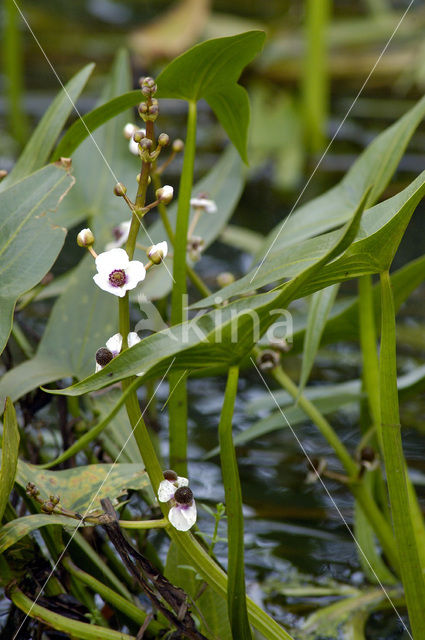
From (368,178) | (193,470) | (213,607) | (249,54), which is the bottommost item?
(193,470)

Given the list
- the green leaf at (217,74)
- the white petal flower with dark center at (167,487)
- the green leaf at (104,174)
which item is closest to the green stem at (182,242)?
the green leaf at (217,74)

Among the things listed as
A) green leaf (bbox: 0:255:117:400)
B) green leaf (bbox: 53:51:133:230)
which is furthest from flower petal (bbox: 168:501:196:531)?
green leaf (bbox: 53:51:133:230)

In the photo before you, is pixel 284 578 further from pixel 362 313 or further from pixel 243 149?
pixel 243 149

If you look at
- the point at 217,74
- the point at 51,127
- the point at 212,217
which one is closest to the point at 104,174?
the point at 212,217

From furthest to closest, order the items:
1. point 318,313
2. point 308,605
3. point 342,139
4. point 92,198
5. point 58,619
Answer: point 342,139 < point 92,198 < point 308,605 < point 318,313 < point 58,619

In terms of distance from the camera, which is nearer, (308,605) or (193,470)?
(308,605)

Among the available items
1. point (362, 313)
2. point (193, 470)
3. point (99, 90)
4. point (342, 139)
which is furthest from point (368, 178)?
point (99, 90)

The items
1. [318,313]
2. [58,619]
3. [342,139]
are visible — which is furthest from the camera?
[342,139]
